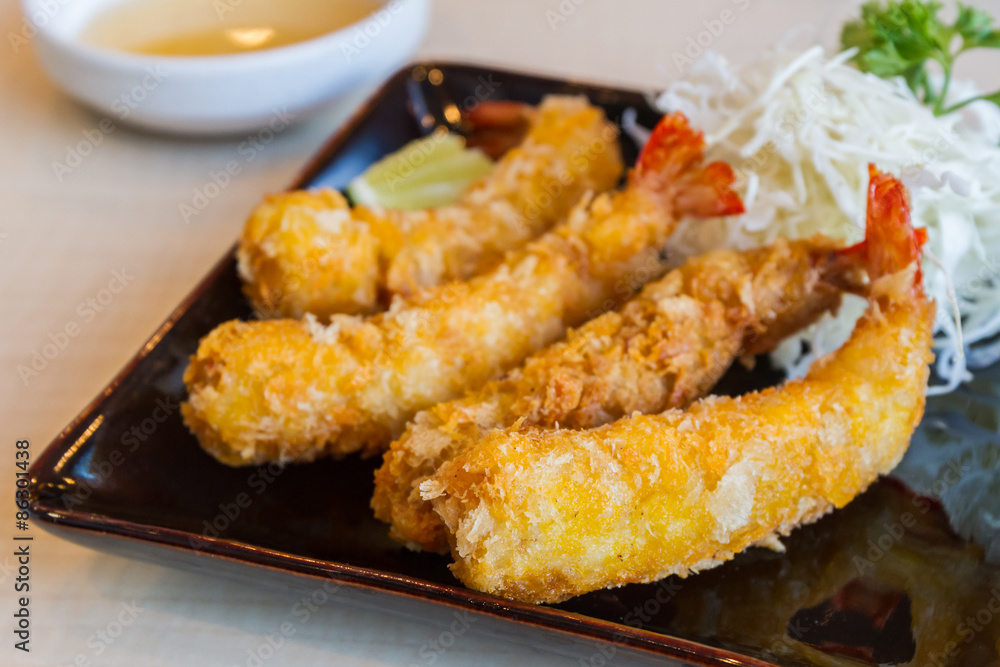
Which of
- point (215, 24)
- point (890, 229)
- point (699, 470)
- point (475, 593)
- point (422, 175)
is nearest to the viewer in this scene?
point (475, 593)

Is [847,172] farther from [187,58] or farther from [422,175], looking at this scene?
[187,58]

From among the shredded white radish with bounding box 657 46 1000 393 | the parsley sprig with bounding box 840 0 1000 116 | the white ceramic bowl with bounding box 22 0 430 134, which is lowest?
the shredded white radish with bounding box 657 46 1000 393

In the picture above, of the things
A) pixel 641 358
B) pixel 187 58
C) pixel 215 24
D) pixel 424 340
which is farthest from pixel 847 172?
pixel 215 24

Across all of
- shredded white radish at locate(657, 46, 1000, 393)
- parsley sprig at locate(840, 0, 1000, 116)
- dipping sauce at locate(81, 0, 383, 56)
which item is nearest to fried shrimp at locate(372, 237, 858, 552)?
shredded white radish at locate(657, 46, 1000, 393)

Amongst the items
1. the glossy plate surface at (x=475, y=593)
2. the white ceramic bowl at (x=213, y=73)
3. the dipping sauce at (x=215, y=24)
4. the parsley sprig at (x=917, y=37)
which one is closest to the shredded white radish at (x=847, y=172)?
the parsley sprig at (x=917, y=37)

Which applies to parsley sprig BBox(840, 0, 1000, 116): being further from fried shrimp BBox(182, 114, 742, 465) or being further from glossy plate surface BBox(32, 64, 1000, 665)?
glossy plate surface BBox(32, 64, 1000, 665)

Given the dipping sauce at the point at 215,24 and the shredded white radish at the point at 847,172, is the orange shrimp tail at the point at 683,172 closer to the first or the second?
the shredded white radish at the point at 847,172
